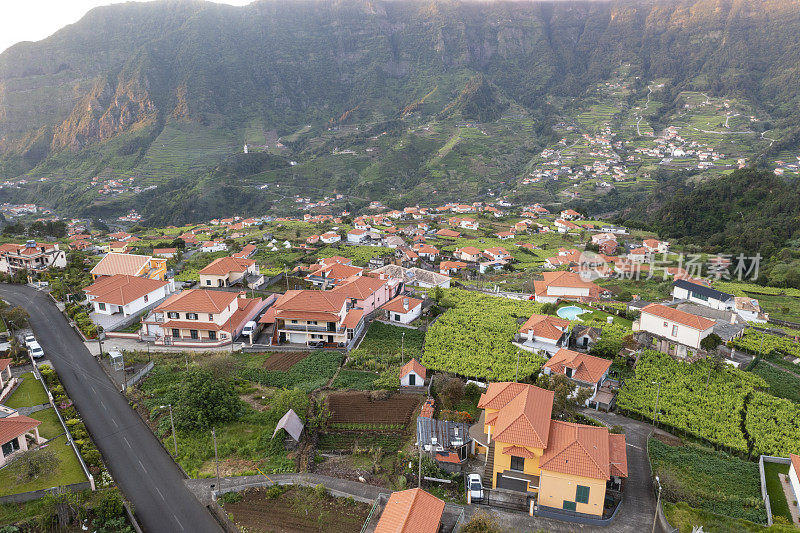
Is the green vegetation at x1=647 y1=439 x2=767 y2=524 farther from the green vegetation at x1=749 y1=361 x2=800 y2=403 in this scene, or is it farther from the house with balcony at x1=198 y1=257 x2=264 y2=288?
the house with balcony at x1=198 y1=257 x2=264 y2=288

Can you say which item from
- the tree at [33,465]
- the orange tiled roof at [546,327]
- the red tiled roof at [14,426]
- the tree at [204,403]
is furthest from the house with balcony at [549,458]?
the red tiled roof at [14,426]

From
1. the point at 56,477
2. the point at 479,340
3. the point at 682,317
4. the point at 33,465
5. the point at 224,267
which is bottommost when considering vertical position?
the point at 479,340

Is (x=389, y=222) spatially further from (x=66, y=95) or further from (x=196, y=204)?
(x=66, y=95)

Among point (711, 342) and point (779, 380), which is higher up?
point (711, 342)

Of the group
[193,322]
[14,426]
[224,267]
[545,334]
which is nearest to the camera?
[14,426]

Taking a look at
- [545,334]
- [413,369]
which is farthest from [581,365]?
[413,369]

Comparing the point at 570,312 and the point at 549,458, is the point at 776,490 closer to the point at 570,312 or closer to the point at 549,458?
the point at 549,458
